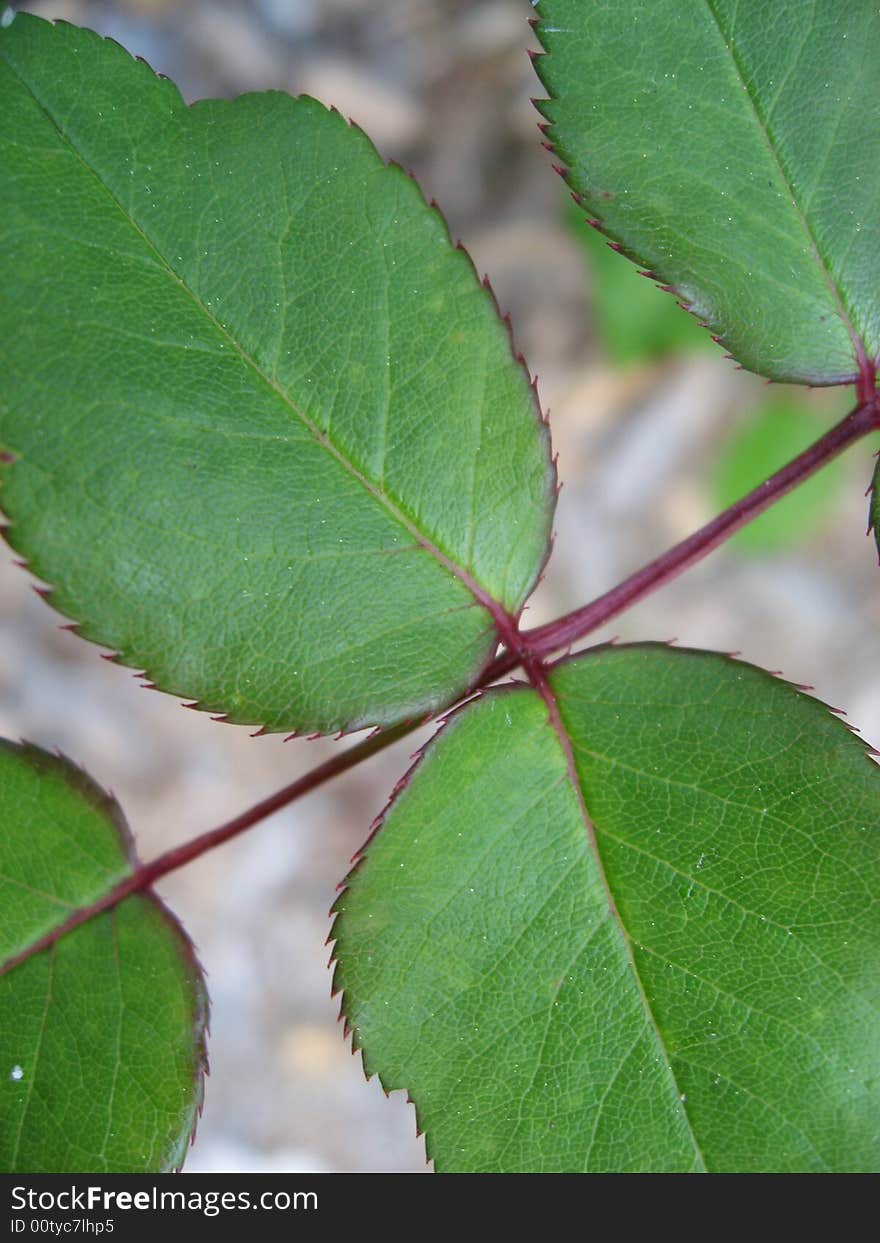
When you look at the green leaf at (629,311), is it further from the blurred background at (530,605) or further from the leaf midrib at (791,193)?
the leaf midrib at (791,193)

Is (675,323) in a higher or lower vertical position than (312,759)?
higher

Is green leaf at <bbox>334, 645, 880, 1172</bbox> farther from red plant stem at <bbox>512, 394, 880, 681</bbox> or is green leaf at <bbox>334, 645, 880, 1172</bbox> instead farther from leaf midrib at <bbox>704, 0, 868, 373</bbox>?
leaf midrib at <bbox>704, 0, 868, 373</bbox>

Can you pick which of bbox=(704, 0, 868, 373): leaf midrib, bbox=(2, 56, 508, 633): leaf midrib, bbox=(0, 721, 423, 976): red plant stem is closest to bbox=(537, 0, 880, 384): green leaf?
bbox=(704, 0, 868, 373): leaf midrib

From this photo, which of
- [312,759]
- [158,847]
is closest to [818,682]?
[312,759]

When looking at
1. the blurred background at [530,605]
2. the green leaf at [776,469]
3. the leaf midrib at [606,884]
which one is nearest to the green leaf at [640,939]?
the leaf midrib at [606,884]
